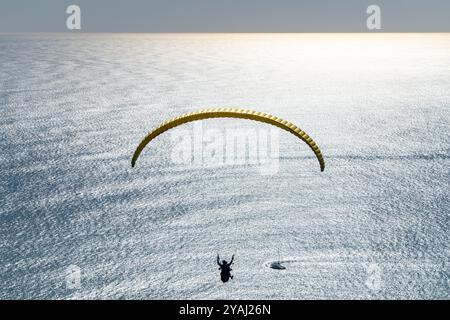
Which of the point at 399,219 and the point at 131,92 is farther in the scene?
the point at 131,92

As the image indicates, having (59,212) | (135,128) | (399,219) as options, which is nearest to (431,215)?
(399,219)

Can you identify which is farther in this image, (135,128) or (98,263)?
(135,128)

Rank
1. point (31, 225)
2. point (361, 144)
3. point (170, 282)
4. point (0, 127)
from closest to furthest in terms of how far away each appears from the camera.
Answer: point (170, 282)
point (31, 225)
point (361, 144)
point (0, 127)

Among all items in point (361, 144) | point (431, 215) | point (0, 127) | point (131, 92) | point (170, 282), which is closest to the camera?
point (170, 282)

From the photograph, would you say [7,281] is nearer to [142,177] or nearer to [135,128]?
[142,177]

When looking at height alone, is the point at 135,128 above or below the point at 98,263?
above

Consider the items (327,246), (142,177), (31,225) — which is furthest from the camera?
(142,177)

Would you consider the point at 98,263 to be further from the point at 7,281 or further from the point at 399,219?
the point at 399,219
